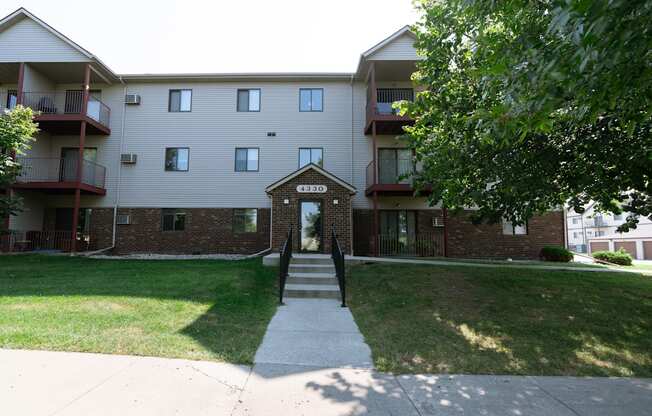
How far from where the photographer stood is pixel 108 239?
16.1 m

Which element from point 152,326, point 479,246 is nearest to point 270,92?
point 479,246

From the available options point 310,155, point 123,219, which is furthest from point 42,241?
point 310,155

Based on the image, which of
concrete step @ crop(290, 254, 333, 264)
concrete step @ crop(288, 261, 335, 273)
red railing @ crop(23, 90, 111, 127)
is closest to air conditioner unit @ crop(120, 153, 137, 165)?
red railing @ crop(23, 90, 111, 127)

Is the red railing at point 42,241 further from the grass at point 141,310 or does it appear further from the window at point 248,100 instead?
the window at point 248,100

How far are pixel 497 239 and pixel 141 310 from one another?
1506 centimetres

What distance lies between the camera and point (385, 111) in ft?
51.5

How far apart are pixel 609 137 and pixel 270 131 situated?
13060mm

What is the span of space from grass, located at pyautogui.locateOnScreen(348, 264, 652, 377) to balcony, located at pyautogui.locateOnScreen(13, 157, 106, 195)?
12.7 m

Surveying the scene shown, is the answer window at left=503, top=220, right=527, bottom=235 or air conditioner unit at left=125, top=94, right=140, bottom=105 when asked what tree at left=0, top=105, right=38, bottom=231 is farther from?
window at left=503, top=220, right=527, bottom=235

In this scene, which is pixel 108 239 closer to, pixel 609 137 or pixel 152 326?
pixel 152 326

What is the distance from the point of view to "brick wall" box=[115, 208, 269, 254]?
16031 mm

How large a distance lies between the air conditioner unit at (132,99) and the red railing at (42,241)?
6.54 metres

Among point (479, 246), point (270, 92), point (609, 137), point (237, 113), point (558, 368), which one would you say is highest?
point (270, 92)

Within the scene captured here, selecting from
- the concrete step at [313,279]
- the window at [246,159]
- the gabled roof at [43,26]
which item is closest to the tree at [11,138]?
the gabled roof at [43,26]
